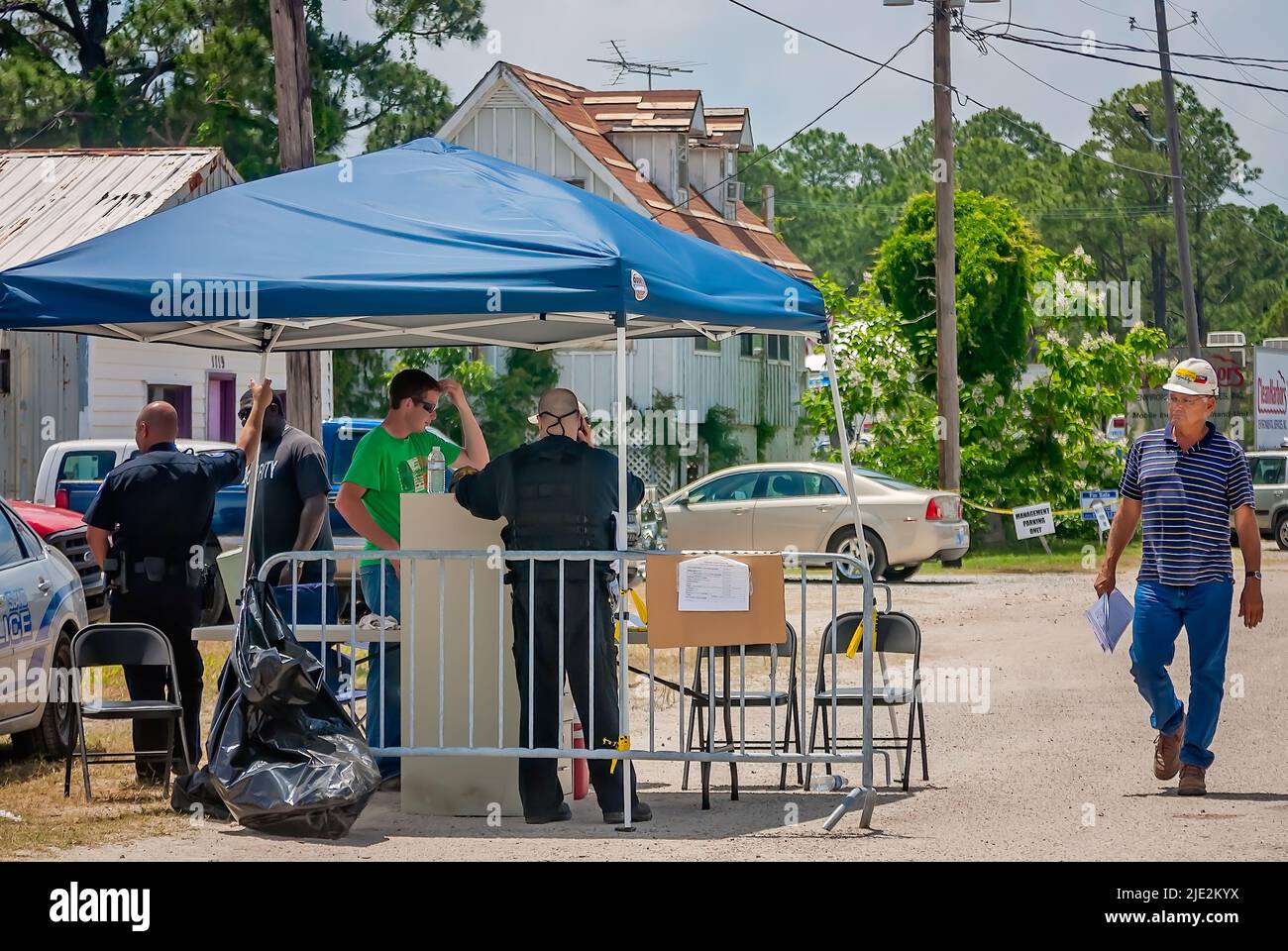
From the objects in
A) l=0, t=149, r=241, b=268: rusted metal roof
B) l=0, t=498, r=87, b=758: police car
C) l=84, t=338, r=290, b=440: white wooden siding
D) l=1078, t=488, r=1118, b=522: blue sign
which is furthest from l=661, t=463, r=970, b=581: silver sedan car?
l=0, t=498, r=87, b=758: police car

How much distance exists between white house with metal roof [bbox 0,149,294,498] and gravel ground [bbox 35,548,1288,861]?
13.9 metres

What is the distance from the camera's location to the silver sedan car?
901 inches

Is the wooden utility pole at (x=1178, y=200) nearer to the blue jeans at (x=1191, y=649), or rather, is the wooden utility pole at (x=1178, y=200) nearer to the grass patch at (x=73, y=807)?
the blue jeans at (x=1191, y=649)

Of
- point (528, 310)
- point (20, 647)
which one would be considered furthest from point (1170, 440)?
point (20, 647)

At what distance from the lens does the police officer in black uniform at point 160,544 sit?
9242 mm

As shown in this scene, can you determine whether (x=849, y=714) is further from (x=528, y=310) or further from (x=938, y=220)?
(x=938, y=220)

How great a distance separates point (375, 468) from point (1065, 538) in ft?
72.9

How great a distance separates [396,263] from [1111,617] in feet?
13.3

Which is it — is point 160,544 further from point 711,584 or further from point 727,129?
point 727,129

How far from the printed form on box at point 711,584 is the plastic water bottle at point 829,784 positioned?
110 centimetres

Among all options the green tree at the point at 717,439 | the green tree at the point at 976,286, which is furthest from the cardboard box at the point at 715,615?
the green tree at the point at 717,439

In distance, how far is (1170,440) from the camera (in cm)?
902

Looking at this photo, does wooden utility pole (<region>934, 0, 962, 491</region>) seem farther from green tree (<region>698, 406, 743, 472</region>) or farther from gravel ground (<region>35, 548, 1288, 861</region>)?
gravel ground (<region>35, 548, 1288, 861</region>)

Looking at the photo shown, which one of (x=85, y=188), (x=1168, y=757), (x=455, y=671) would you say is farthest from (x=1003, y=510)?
(x=455, y=671)
